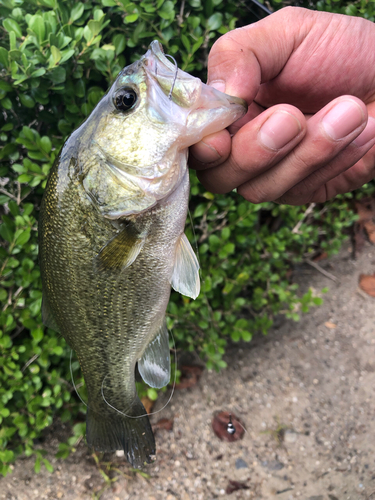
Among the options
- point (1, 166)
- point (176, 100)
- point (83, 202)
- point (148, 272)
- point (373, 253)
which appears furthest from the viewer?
point (373, 253)

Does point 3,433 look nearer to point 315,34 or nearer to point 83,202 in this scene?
point 83,202

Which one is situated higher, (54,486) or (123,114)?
Result: (123,114)

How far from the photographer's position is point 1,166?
172cm

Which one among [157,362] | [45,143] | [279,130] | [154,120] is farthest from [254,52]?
[157,362]

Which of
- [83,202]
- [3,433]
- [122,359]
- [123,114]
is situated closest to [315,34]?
[123,114]

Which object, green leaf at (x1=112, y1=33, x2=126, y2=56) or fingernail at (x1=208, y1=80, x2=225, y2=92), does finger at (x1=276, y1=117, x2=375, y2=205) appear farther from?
green leaf at (x1=112, y1=33, x2=126, y2=56)

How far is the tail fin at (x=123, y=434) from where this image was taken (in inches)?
59.6

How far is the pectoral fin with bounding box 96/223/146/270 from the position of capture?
1115mm

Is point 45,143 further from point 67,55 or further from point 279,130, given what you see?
point 279,130

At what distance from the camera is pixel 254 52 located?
1.17 metres

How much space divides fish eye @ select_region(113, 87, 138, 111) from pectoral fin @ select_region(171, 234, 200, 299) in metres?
0.47

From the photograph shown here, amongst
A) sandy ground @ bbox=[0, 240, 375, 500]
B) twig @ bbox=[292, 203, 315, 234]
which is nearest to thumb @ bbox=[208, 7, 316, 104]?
twig @ bbox=[292, 203, 315, 234]

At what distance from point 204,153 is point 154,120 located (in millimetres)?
192

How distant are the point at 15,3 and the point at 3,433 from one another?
6.94ft
